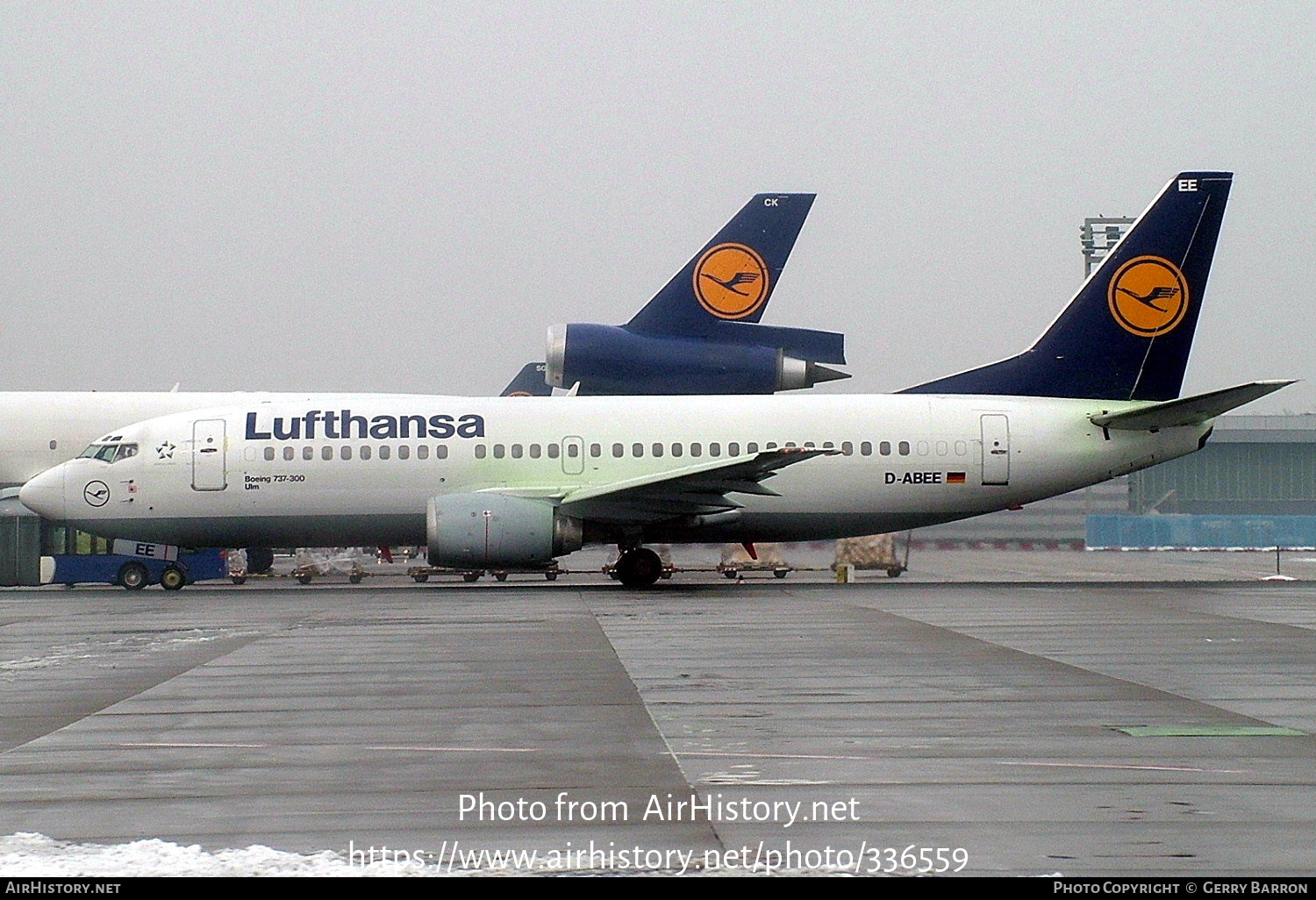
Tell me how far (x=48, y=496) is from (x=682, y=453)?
1140 centimetres

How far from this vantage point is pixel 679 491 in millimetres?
24500

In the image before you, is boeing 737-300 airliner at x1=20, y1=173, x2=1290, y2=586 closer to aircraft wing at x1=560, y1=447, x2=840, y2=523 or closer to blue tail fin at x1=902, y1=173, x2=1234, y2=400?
blue tail fin at x1=902, y1=173, x2=1234, y2=400

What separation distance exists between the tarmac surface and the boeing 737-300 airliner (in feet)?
21.8

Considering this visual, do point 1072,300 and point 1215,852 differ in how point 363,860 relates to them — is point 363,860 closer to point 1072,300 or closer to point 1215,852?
point 1215,852

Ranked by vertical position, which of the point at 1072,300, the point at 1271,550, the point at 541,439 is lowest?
the point at 1271,550

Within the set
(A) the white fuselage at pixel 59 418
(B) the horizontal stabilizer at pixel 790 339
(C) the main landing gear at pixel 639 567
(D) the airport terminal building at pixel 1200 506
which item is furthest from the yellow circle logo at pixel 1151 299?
(A) the white fuselage at pixel 59 418

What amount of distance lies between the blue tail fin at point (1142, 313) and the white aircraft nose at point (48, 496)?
17.3 m

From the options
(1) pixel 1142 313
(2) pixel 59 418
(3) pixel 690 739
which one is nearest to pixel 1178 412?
(1) pixel 1142 313

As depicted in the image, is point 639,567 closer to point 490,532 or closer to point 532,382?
point 490,532

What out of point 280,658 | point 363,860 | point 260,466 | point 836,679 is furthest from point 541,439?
point 363,860

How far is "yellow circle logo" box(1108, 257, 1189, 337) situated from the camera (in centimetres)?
2644

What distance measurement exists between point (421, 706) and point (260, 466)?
15637 mm

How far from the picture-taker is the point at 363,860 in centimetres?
600

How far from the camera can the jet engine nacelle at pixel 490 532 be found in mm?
23969
